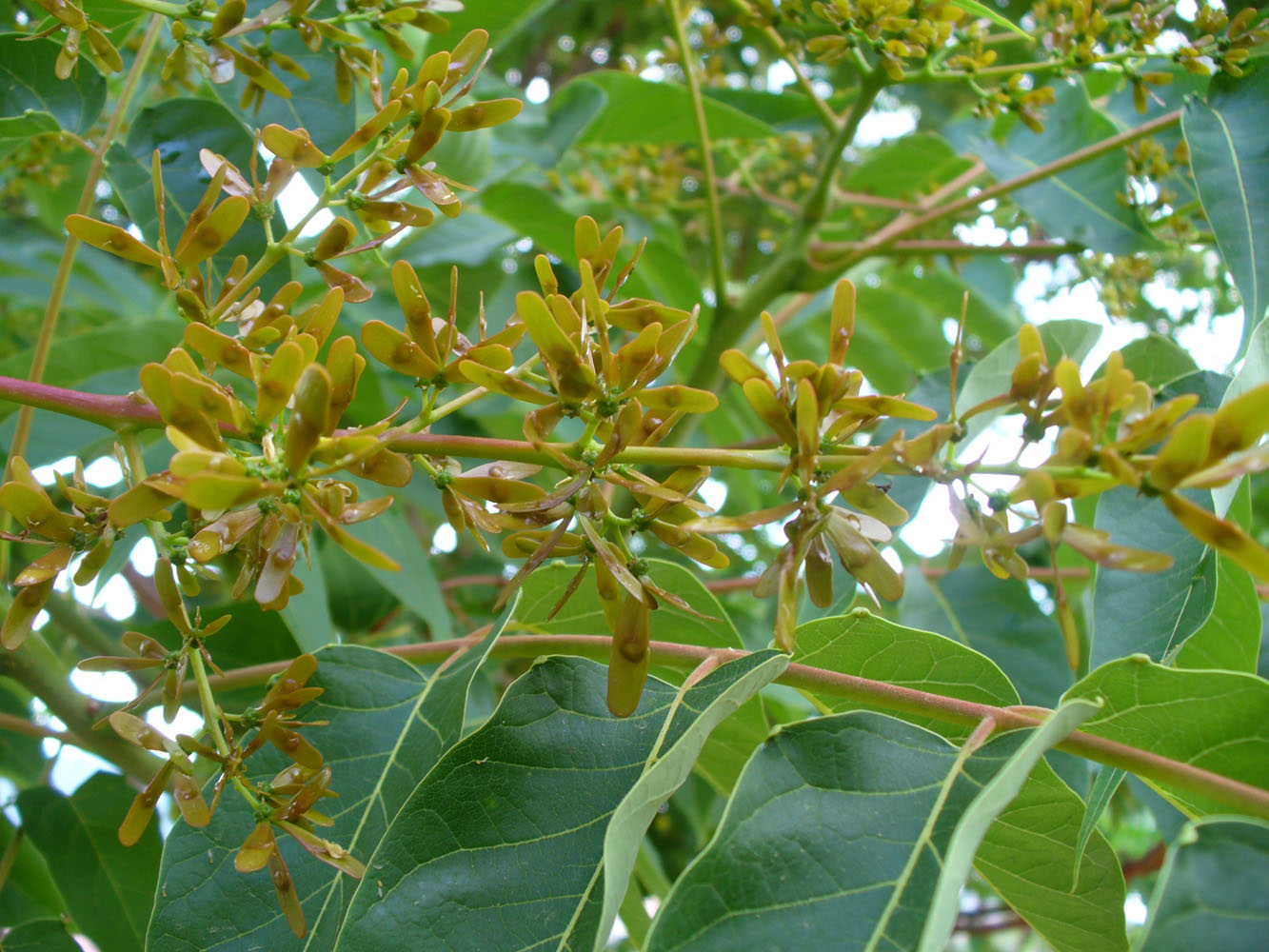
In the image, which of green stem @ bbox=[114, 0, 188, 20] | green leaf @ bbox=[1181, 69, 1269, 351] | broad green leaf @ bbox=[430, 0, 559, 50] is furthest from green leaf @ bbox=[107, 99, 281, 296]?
green leaf @ bbox=[1181, 69, 1269, 351]

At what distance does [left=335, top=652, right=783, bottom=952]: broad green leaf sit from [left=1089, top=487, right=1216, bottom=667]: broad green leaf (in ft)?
1.09

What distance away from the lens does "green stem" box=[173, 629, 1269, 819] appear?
63 cm

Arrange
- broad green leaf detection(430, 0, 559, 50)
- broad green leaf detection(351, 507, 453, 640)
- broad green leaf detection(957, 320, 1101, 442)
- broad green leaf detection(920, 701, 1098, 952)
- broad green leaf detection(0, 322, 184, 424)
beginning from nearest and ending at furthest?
broad green leaf detection(920, 701, 1098, 952), broad green leaf detection(957, 320, 1101, 442), broad green leaf detection(351, 507, 453, 640), broad green leaf detection(430, 0, 559, 50), broad green leaf detection(0, 322, 184, 424)

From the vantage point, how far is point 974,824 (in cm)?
52

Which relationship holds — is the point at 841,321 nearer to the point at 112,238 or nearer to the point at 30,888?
the point at 112,238

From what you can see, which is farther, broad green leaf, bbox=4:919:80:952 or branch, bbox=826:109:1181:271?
branch, bbox=826:109:1181:271

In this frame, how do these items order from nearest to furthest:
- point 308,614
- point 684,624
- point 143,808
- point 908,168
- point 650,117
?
point 143,808
point 684,624
point 308,614
point 650,117
point 908,168

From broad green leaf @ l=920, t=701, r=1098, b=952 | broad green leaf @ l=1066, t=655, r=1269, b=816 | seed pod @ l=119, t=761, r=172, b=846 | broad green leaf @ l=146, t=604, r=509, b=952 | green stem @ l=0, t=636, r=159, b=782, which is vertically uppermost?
broad green leaf @ l=920, t=701, r=1098, b=952

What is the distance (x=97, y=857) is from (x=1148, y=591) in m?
1.10

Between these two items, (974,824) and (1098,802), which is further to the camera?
(1098,802)

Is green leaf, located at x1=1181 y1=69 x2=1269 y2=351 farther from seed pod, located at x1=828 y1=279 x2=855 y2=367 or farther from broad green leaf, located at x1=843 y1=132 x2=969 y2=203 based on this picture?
broad green leaf, located at x1=843 y1=132 x2=969 y2=203

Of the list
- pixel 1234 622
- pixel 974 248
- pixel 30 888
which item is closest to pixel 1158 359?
pixel 974 248

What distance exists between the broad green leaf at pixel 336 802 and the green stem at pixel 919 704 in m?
0.05

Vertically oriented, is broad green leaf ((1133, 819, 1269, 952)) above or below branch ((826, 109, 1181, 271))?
below
